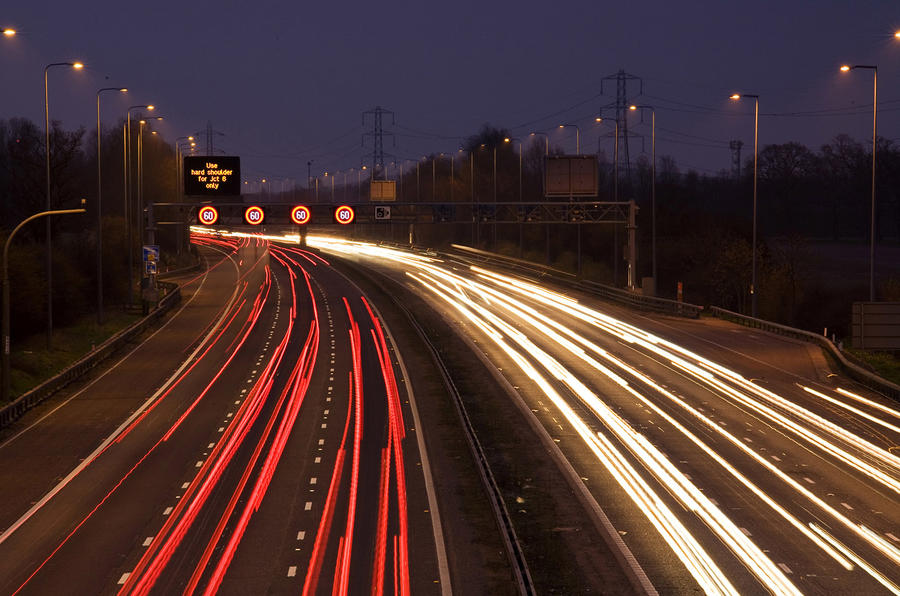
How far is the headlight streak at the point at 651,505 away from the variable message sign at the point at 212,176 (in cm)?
3014

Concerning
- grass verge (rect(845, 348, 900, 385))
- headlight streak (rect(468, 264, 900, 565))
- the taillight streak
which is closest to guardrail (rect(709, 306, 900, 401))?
grass verge (rect(845, 348, 900, 385))

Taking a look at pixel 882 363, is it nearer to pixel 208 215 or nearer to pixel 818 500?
pixel 818 500

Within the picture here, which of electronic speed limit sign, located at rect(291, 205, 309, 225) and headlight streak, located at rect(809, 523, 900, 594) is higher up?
electronic speed limit sign, located at rect(291, 205, 309, 225)

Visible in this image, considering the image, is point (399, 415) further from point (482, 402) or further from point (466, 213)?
point (466, 213)

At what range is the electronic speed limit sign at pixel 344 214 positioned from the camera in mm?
62062

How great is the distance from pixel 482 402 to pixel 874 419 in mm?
11863

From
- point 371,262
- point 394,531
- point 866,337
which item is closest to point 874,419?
point 866,337

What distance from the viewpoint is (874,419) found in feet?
96.1

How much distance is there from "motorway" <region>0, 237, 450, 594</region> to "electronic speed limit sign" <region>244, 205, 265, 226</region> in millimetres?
17697

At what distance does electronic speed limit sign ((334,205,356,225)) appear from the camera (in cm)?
6206

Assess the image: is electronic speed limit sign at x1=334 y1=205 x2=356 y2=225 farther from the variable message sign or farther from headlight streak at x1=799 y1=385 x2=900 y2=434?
headlight streak at x1=799 y1=385 x2=900 y2=434

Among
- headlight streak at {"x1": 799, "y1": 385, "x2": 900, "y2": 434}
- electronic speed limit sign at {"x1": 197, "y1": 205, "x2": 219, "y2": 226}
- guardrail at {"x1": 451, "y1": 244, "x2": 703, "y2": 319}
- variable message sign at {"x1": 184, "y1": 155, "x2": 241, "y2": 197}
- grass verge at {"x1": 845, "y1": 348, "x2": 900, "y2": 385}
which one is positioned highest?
variable message sign at {"x1": 184, "y1": 155, "x2": 241, "y2": 197}

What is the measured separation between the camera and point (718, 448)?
25828mm

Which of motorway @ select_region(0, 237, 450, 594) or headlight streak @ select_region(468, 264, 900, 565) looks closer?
motorway @ select_region(0, 237, 450, 594)
